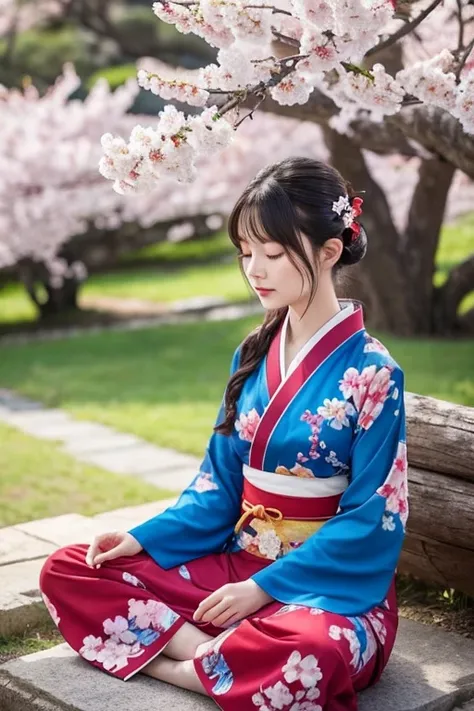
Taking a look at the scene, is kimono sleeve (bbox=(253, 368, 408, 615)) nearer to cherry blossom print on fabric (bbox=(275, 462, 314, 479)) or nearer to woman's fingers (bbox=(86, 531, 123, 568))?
cherry blossom print on fabric (bbox=(275, 462, 314, 479))

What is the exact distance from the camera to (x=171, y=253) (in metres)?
17.5

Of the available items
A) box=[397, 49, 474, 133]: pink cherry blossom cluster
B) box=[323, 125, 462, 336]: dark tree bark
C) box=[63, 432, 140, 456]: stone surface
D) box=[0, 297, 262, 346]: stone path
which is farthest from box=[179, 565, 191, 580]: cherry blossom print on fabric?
box=[0, 297, 262, 346]: stone path

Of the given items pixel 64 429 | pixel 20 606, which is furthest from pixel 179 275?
pixel 20 606

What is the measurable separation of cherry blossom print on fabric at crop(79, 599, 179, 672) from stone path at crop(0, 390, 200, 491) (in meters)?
2.56

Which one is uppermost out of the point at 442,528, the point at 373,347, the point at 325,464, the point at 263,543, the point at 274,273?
the point at 274,273

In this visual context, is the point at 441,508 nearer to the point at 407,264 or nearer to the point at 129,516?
the point at 129,516

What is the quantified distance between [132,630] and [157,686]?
0.17 m

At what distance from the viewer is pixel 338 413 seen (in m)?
2.81

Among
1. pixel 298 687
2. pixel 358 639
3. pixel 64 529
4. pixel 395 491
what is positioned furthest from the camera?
pixel 64 529

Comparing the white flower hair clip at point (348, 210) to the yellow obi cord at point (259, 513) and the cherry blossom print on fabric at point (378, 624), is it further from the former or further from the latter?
the cherry blossom print on fabric at point (378, 624)

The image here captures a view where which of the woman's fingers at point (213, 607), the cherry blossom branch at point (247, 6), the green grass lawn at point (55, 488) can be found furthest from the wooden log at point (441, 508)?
the green grass lawn at point (55, 488)

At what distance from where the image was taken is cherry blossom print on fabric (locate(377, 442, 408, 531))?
274cm

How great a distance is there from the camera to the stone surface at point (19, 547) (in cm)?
386

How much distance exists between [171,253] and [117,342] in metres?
7.03
